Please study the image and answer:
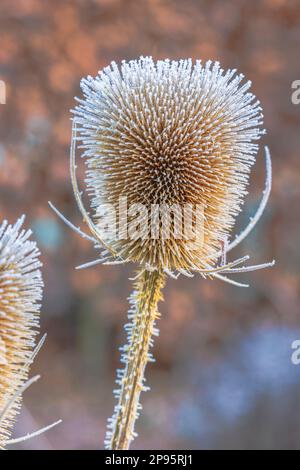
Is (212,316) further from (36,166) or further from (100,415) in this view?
(36,166)

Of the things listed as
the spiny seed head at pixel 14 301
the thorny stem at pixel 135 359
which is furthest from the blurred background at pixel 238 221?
the spiny seed head at pixel 14 301

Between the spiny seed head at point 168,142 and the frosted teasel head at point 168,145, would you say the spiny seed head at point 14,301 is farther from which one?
the spiny seed head at point 168,142

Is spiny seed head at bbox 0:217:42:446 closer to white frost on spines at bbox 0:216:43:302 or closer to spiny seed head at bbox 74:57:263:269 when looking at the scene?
white frost on spines at bbox 0:216:43:302

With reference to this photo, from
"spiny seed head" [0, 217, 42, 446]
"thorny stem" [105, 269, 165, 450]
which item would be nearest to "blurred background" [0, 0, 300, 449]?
"thorny stem" [105, 269, 165, 450]

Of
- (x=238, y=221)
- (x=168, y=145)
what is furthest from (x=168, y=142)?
(x=238, y=221)

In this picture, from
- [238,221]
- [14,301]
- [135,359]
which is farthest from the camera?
[238,221]

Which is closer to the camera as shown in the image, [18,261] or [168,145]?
[18,261]

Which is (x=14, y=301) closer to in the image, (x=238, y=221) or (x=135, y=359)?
(x=135, y=359)
